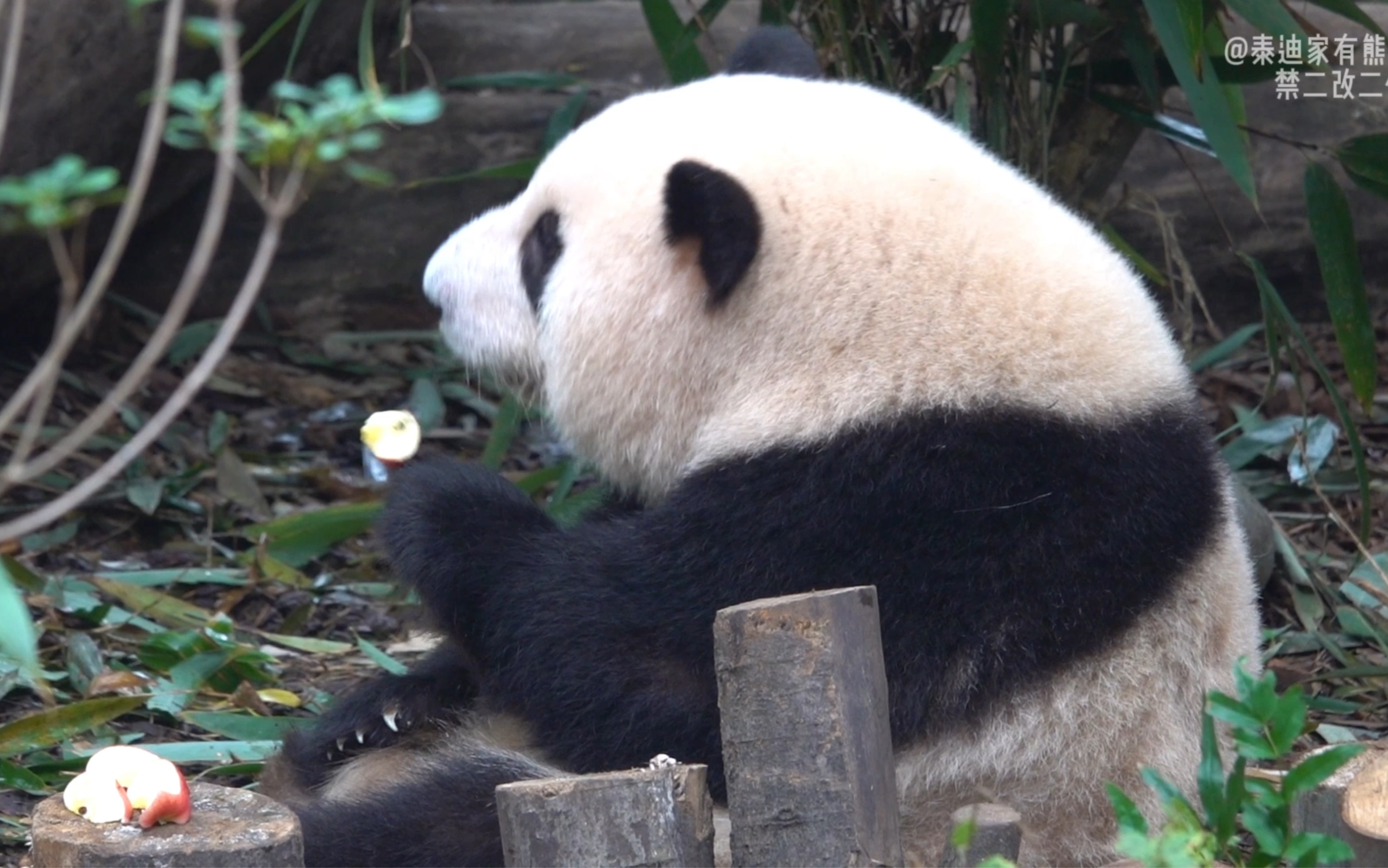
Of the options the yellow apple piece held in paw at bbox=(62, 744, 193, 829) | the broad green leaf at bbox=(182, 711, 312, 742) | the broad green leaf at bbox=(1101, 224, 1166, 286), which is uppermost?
the yellow apple piece held in paw at bbox=(62, 744, 193, 829)

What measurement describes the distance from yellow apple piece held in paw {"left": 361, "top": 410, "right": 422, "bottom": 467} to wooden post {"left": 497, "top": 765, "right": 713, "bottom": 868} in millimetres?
1142

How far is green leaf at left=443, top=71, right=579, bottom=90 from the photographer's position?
16.7 ft

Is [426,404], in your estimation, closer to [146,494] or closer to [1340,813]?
[146,494]

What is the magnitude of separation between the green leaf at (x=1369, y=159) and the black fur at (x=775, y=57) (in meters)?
1.55

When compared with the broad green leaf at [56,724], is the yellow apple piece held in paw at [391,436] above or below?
above

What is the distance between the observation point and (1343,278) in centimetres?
375

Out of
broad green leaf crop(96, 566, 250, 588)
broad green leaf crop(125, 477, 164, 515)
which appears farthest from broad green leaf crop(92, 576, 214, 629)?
broad green leaf crop(125, 477, 164, 515)

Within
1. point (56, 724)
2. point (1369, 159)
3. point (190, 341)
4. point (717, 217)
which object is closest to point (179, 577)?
point (56, 724)

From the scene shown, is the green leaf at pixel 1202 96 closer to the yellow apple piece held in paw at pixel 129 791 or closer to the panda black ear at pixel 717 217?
the panda black ear at pixel 717 217

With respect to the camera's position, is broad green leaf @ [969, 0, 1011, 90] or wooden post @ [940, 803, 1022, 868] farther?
broad green leaf @ [969, 0, 1011, 90]

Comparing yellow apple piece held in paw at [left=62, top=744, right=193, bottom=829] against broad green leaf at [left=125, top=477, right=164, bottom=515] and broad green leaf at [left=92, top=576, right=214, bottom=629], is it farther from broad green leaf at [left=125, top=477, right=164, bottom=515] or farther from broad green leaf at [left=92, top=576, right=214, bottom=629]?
broad green leaf at [left=125, top=477, right=164, bottom=515]

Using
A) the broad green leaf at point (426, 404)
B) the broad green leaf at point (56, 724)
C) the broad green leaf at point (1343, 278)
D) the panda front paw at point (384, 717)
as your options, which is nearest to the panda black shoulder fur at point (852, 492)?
the panda front paw at point (384, 717)

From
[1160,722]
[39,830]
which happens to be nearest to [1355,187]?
A: [1160,722]

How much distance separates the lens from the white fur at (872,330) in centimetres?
231
